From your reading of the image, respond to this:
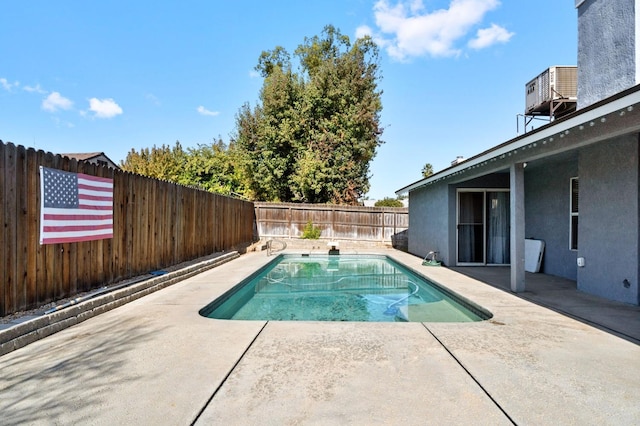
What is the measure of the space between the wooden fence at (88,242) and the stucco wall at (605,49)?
867 cm

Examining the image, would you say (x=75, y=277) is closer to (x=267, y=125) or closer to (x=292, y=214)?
(x=292, y=214)

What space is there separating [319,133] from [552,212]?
43.9 feet

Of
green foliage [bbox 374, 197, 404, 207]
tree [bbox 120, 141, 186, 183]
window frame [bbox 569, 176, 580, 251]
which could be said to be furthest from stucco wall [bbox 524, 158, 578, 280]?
tree [bbox 120, 141, 186, 183]

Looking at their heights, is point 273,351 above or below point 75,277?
below

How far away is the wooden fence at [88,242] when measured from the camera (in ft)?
13.0

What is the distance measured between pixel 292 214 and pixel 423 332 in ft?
44.5

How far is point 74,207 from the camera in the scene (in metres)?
4.91

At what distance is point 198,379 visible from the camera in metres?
2.80

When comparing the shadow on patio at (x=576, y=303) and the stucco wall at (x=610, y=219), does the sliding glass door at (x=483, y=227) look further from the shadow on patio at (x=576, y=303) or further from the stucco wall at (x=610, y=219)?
the stucco wall at (x=610, y=219)

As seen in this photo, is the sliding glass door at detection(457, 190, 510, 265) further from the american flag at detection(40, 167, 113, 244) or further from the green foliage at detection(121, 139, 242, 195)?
the green foliage at detection(121, 139, 242, 195)

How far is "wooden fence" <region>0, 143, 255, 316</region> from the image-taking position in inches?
156

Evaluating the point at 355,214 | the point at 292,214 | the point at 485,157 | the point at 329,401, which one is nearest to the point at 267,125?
the point at 292,214

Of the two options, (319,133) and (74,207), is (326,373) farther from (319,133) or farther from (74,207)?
(319,133)

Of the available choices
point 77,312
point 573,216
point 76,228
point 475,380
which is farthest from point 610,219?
point 76,228
